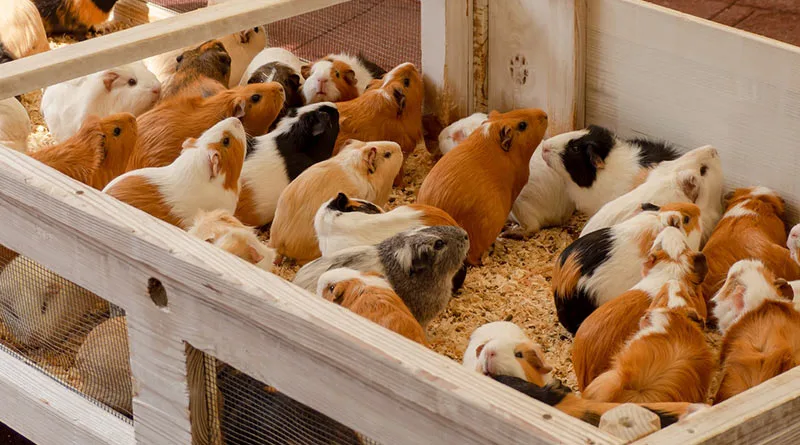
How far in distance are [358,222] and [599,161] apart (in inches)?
21.5

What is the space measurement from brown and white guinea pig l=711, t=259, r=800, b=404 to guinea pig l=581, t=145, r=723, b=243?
269mm

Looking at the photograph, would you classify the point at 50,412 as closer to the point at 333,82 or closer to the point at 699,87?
the point at 333,82

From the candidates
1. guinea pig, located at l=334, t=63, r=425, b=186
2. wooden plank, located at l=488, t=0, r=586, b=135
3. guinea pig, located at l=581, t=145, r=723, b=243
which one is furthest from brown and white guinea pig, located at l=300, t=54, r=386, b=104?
guinea pig, located at l=581, t=145, r=723, b=243

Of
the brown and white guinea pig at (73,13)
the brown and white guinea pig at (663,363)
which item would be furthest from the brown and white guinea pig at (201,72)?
the brown and white guinea pig at (663,363)

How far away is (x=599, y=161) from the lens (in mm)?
2053

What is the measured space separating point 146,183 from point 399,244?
19.8 inches

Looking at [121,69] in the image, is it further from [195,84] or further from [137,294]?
[137,294]

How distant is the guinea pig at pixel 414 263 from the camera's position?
1.66m

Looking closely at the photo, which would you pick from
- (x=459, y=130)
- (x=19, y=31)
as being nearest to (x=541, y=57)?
(x=459, y=130)

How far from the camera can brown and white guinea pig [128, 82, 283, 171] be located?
83.0 inches

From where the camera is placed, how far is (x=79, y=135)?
79.1 inches

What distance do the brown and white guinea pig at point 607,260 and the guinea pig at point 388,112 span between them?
0.63 metres

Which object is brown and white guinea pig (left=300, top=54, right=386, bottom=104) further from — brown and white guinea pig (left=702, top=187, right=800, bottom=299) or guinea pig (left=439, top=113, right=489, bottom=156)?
brown and white guinea pig (left=702, top=187, right=800, bottom=299)

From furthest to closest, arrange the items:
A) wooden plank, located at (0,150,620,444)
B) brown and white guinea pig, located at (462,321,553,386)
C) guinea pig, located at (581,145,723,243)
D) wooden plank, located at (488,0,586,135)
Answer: wooden plank, located at (488,0,586,135) → guinea pig, located at (581,145,723,243) → brown and white guinea pig, located at (462,321,553,386) → wooden plank, located at (0,150,620,444)
